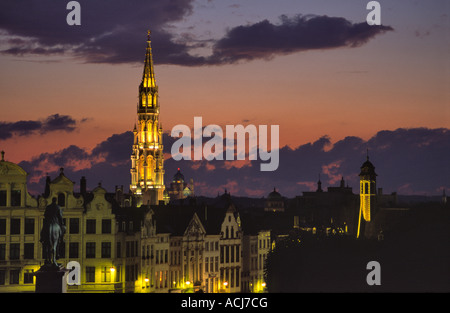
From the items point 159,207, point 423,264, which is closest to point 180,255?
point 159,207

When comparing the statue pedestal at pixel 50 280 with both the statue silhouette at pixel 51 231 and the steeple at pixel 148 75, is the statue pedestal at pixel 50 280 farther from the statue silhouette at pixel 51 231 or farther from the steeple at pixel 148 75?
the steeple at pixel 148 75

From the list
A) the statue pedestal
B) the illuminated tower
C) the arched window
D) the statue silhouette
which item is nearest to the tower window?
the arched window

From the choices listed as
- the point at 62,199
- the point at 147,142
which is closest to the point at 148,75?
the point at 147,142

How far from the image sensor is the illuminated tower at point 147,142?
196 m

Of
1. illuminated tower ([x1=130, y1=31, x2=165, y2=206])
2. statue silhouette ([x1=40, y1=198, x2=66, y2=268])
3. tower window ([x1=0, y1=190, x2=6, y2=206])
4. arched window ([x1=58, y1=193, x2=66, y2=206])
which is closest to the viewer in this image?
statue silhouette ([x1=40, y1=198, x2=66, y2=268])

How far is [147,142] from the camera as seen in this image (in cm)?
19800

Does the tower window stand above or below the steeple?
below

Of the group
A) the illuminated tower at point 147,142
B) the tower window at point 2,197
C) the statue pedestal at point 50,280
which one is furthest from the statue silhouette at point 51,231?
the illuminated tower at point 147,142

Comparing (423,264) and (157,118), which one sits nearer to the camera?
(423,264)

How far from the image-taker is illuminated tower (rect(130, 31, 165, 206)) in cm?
19562

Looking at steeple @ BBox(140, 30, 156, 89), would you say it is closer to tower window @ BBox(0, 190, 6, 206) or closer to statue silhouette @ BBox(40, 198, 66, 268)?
tower window @ BBox(0, 190, 6, 206)
